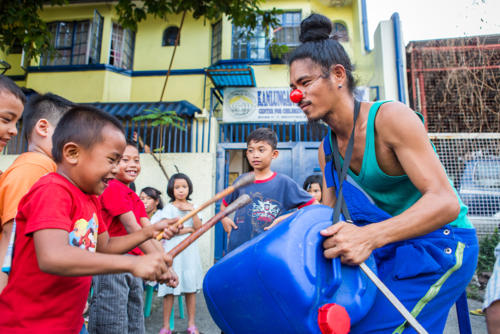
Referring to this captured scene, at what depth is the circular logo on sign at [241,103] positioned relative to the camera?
7.69 meters

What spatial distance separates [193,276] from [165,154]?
11.9 feet

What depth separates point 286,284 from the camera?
3.49ft

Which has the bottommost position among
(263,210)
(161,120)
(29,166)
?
(263,210)

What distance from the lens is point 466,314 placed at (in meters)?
1.51

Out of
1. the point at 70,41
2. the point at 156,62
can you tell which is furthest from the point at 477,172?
the point at 70,41

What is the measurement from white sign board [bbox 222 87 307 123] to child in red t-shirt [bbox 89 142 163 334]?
5.23 m

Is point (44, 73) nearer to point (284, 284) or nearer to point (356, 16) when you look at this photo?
point (356, 16)

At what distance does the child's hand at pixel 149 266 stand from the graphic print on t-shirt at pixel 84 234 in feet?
1.15

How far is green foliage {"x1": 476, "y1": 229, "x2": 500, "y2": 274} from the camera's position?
5.17m

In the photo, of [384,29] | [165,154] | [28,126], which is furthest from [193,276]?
[384,29]

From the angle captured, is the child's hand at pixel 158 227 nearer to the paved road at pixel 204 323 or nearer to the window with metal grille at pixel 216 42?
the paved road at pixel 204 323

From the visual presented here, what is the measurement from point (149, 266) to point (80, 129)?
735 millimetres

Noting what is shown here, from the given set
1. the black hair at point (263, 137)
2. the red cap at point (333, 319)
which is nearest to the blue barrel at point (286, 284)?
the red cap at point (333, 319)

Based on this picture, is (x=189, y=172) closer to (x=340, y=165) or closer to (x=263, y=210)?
(x=263, y=210)
